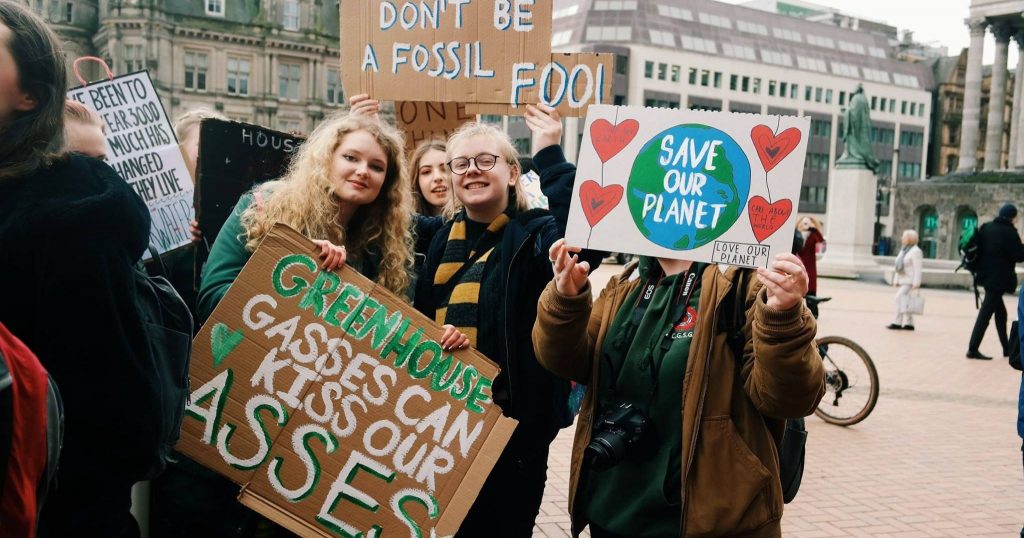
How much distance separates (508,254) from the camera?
3086mm

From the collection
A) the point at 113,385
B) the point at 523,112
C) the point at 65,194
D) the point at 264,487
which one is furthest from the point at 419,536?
the point at 523,112

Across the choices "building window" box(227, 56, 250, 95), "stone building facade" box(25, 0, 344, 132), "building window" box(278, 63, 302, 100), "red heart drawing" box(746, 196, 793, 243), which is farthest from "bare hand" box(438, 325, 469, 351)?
"building window" box(278, 63, 302, 100)

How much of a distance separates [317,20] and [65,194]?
58.6 m

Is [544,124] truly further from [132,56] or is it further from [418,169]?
[132,56]

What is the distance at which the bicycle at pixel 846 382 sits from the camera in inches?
296

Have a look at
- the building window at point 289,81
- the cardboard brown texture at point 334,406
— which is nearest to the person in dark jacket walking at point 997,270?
the cardboard brown texture at point 334,406

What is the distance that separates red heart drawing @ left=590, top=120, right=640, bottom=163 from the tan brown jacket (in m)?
0.48

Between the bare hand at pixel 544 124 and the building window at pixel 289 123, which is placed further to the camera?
the building window at pixel 289 123

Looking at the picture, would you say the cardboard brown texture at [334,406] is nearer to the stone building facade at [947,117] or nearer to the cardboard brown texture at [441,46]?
the cardboard brown texture at [441,46]

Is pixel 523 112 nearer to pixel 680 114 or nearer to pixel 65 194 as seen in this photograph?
pixel 680 114

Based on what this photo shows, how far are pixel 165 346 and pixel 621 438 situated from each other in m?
1.27

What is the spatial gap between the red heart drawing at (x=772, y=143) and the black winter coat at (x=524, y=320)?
881 millimetres

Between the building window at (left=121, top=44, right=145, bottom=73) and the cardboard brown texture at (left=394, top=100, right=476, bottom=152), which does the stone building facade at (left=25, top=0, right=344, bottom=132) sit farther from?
the cardboard brown texture at (left=394, top=100, right=476, bottom=152)

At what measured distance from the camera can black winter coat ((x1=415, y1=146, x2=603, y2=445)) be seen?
3047mm
